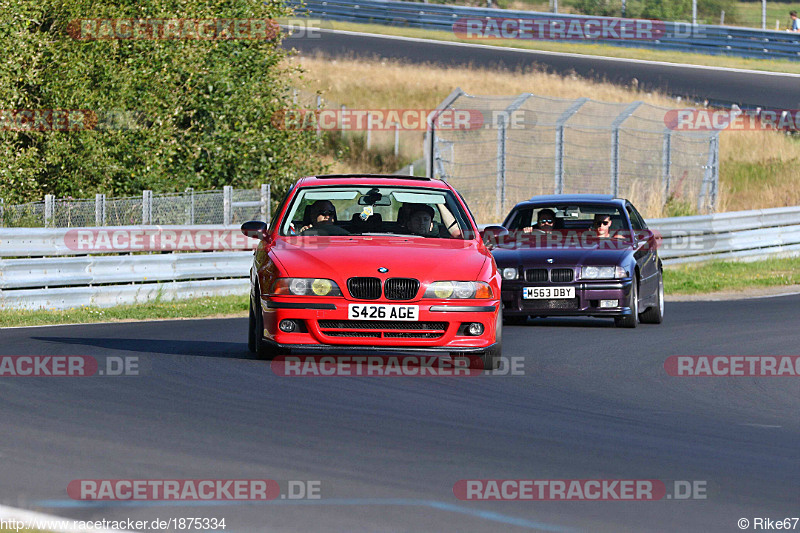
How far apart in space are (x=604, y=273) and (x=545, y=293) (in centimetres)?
67

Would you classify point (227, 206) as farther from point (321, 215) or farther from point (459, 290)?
point (459, 290)

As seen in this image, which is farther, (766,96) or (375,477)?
(766,96)

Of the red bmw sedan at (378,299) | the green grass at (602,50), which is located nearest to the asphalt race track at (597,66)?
the green grass at (602,50)

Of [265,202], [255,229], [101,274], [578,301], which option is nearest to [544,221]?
[578,301]

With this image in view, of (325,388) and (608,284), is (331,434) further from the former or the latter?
(608,284)

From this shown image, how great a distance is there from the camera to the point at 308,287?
10523 millimetres

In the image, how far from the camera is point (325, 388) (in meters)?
9.78

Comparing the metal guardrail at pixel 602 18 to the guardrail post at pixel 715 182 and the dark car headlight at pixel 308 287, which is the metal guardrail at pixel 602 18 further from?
the dark car headlight at pixel 308 287

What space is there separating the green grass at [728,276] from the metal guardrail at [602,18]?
18.8 meters

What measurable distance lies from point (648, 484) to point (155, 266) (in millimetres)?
12470

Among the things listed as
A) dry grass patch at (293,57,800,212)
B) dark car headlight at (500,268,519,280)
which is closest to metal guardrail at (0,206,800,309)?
dark car headlight at (500,268,519,280)

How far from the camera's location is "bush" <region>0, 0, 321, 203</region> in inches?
890

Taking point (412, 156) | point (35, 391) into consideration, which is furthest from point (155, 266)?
point (412, 156)

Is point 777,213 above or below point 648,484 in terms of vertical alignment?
below
